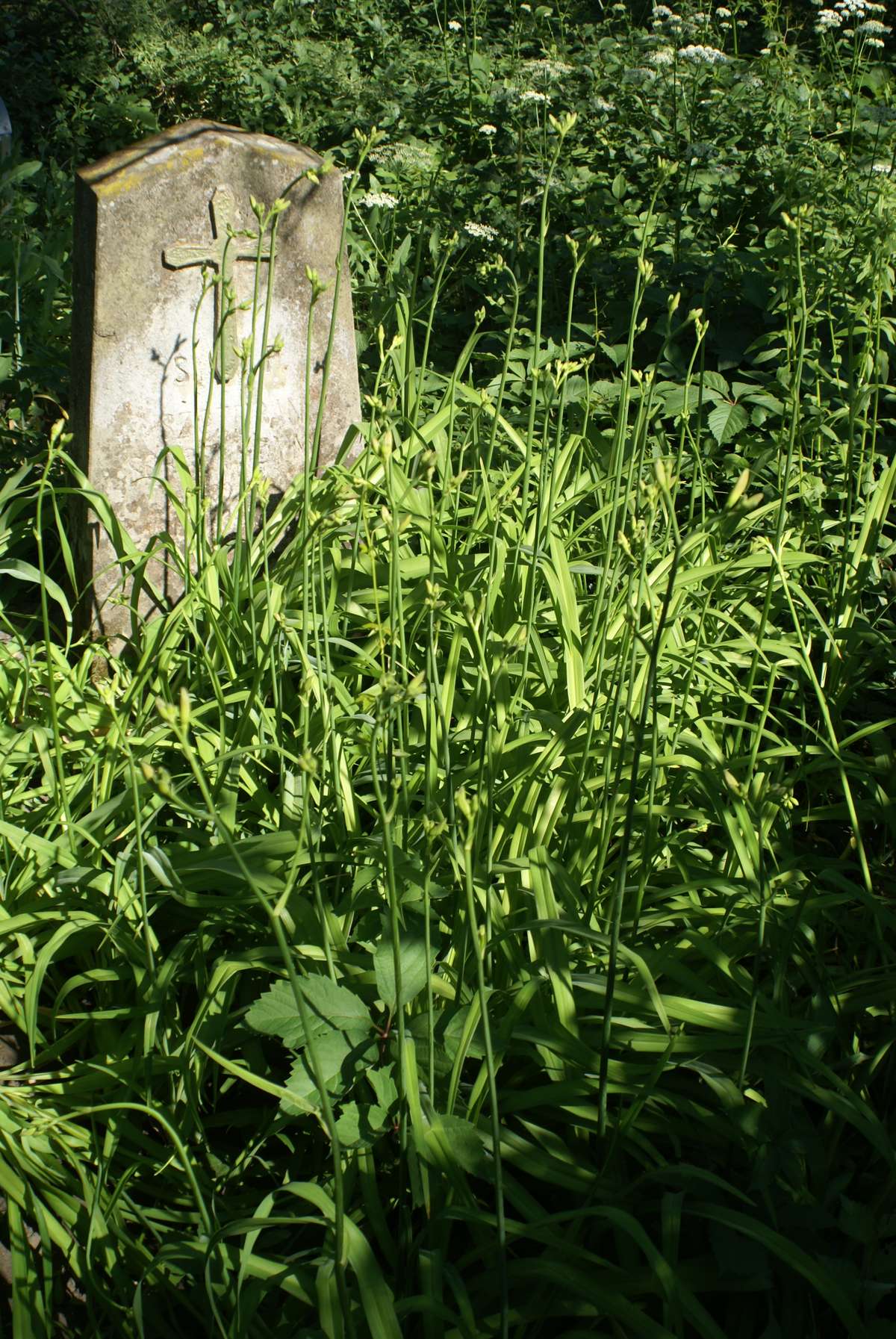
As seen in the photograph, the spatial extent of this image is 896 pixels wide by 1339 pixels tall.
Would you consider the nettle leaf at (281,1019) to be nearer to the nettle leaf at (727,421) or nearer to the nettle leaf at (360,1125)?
the nettle leaf at (360,1125)

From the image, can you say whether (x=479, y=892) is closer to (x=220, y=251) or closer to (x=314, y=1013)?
(x=314, y=1013)

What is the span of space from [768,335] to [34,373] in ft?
6.26

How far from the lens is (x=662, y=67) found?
4.53 metres

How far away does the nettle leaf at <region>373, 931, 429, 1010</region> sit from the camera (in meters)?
1.21

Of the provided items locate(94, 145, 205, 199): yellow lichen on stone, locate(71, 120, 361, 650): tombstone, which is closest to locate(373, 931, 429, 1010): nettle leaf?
locate(71, 120, 361, 650): tombstone

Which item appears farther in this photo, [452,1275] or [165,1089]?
[165,1089]

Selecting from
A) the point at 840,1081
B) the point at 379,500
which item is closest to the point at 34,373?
the point at 379,500

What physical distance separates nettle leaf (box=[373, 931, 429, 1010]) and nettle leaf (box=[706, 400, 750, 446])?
179cm

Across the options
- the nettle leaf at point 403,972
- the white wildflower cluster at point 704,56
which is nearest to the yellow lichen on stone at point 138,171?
the nettle leaf at point 403,972

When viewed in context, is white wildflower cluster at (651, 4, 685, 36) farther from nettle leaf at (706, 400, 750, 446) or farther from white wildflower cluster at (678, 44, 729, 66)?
nettle leaf at (706, 400, 750, 446)

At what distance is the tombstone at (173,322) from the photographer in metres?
2.19

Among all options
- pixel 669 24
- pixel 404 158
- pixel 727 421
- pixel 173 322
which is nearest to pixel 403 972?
pixel 173 322

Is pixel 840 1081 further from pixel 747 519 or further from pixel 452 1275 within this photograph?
pixel 747 519

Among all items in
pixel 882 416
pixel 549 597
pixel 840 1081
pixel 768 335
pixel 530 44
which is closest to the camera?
pixel 840 1081
